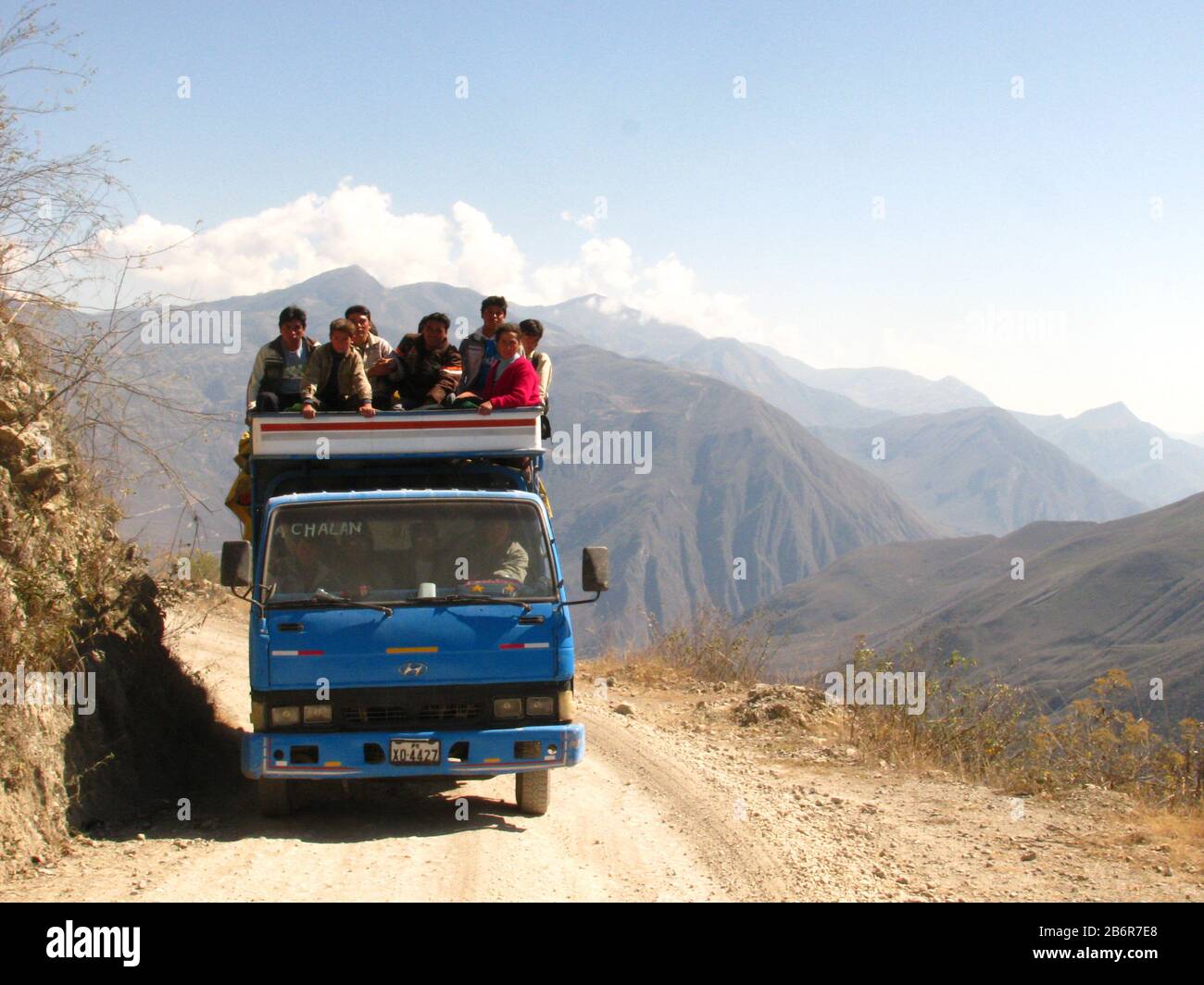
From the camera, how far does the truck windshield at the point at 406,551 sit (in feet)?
23.9

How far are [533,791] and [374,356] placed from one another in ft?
13.5

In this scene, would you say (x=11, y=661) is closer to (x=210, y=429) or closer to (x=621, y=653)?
(x=210, y=429)

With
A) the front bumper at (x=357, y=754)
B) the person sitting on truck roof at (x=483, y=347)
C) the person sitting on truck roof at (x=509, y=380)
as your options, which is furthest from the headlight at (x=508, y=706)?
the person sitting on truck roof at (x=483, y=347)

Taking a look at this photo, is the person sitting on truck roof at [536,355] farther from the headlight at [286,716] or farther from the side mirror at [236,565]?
the headlight at [286,716]

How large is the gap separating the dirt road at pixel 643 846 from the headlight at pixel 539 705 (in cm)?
78

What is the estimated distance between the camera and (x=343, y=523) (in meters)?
7.46

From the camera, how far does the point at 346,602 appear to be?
703 cm

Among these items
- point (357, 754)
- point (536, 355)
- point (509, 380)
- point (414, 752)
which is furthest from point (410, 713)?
point (536, 355)

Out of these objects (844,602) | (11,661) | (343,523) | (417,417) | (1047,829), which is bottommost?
(844,602)

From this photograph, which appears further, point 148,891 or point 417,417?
point 417,417

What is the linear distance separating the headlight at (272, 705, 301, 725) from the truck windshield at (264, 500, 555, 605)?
711mm

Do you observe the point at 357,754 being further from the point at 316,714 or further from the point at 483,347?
the point at 483,347

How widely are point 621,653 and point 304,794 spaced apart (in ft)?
27.5
